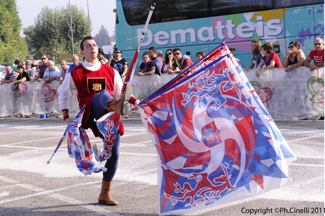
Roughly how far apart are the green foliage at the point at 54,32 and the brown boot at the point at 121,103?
6884cm

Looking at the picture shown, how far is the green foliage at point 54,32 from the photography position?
72.1m

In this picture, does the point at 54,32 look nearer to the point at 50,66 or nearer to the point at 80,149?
the point at 50,66

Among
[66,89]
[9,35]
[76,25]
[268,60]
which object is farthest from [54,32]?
[66,89]

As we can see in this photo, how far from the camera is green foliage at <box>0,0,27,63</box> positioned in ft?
182

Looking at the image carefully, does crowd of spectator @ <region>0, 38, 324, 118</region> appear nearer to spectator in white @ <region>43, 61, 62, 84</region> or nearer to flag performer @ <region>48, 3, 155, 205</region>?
spectator in white @ <region>43, 61, 62, 84</region>

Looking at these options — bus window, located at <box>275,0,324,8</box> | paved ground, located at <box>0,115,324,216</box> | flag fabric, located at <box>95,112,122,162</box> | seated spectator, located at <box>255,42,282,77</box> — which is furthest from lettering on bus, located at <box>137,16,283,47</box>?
flag fabric, located at <box>95,112,122,162</box>

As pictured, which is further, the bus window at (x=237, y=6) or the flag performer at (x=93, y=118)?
the bus window at (x=237, y=6)

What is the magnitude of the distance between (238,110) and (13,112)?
13.8 m

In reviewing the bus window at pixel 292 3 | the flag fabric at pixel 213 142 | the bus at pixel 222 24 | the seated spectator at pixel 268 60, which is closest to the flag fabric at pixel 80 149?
the flag fabric at pixel 213 142

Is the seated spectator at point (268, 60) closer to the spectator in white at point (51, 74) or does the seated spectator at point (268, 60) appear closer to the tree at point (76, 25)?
the spectator in white at point (51, 74)

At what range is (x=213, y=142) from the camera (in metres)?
4.04

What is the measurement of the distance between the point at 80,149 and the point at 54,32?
2788 inches

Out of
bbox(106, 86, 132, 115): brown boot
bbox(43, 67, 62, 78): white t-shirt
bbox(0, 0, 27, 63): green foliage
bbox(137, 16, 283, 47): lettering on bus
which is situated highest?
bbox(0, 0, 27, 63): green foliage

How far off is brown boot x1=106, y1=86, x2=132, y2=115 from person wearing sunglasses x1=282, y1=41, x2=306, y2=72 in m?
7.88
